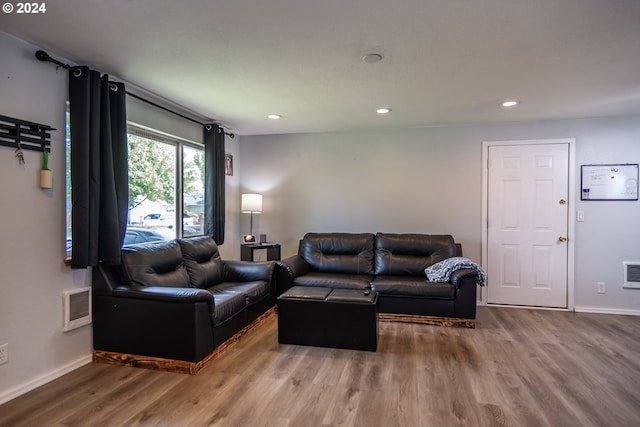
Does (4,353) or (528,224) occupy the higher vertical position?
(528,224)

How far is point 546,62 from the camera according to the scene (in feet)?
8.46

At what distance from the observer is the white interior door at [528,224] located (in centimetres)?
431

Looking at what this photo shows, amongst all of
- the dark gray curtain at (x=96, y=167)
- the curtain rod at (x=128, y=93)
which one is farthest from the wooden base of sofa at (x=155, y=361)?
the curtain rod at (x=128, y=93)

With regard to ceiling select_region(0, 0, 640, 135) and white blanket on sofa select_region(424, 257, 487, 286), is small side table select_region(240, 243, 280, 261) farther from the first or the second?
white blanket on sofa select_region(424, 257, 487, 286)

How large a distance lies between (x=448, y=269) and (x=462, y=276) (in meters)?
0.20

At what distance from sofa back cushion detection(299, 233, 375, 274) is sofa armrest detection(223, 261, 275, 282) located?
2.33 feet

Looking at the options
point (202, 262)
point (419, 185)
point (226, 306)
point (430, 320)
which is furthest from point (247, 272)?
point (419, 185)

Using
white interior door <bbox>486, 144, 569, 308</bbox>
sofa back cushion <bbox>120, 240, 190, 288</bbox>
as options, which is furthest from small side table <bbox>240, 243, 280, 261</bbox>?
white interior door <bbox>486, 144, 569, 308</bbox>

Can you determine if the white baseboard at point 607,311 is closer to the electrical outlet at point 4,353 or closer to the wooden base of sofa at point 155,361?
the wooden base of sofa at point 155,361

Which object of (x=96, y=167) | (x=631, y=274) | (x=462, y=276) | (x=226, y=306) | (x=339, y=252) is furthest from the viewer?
(x=339, y=252)

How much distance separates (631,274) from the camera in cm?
412

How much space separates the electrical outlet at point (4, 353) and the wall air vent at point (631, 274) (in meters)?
5.83

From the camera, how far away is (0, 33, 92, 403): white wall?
2230 mm

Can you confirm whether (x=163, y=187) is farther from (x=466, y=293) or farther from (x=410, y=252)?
(x=466, y=293)
